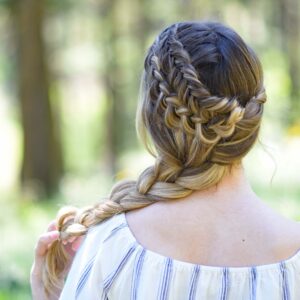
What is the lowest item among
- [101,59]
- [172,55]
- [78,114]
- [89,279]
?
[78,114]

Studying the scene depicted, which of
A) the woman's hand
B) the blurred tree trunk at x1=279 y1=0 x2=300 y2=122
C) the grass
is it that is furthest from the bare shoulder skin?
the blurred tree trunk at x1=279 y1=0 x2=300 y2=122

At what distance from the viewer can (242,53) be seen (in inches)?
107

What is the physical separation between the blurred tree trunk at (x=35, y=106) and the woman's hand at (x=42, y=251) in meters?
10.7

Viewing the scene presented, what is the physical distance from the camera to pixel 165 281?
107 inches

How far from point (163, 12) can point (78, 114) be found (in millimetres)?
8922

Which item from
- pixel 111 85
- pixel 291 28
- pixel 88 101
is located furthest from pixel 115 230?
pixel 88 101

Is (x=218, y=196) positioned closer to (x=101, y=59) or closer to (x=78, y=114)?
(x=101, y=59)

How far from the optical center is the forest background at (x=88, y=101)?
9.03m

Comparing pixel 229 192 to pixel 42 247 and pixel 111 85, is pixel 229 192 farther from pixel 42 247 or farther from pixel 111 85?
pixel 111 85

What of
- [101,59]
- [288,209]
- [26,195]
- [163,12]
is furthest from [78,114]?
[288,209]

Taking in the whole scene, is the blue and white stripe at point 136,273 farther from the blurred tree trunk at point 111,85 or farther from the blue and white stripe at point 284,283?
the blurred tree trunk at point 111,85

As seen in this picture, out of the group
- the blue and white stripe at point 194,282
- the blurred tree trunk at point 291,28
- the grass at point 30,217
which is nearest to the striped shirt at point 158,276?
the blue and white stripe at point 194,282

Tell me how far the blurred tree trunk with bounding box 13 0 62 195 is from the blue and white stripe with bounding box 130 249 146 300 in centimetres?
1119

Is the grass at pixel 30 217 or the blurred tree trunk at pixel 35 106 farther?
the blurred tree trunk at pixel 35 106
